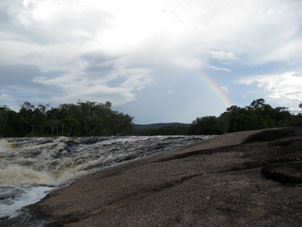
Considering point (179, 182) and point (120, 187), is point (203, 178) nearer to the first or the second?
point (179, 182)

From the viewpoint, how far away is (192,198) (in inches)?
209

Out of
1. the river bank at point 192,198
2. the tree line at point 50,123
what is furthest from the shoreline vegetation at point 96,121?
the river bank at point 192,198

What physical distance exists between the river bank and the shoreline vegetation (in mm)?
53244

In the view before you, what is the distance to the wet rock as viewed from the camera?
5574mm

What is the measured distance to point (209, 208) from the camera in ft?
15.5

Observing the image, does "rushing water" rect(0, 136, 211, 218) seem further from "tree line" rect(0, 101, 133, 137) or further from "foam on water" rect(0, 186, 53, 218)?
"tree line" rect(0, 101, 133, 137)

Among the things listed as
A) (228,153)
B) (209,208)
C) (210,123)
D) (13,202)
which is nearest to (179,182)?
(209,208)

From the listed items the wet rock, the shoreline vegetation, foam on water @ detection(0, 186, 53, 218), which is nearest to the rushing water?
foam on water @ detection(0, 186, 53, 218)

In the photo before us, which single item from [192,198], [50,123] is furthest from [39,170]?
[50,123]

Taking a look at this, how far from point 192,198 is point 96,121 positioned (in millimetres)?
68304

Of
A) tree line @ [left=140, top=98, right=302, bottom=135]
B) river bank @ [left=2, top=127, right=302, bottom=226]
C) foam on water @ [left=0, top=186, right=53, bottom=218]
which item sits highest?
tree line @ [left=140, top=98, right=302, bottom=135]

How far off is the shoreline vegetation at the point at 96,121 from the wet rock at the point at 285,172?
5392 cm

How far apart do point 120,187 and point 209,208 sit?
11.2 feet

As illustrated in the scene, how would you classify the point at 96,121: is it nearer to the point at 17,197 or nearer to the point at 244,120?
the point at 244,120
